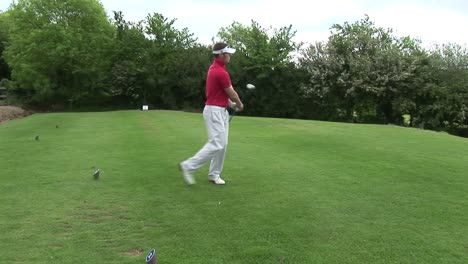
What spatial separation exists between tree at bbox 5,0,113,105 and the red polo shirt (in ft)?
106

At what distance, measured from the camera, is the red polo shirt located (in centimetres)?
738

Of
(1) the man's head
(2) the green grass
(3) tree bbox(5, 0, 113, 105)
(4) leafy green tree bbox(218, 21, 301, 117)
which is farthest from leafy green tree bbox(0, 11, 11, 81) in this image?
(1) the man's head

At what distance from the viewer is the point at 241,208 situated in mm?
6273

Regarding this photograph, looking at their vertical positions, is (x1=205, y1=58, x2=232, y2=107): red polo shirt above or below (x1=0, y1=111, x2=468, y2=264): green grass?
above

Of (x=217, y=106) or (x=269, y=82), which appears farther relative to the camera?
(x=269, y=82)

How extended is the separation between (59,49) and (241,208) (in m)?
34.2

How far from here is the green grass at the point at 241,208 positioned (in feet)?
15.7

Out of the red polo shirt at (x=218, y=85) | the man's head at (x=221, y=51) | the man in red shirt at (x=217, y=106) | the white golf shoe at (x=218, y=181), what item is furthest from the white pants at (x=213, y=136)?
the man's head at (x=221, y=51)

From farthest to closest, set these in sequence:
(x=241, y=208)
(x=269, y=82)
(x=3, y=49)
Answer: (x=3, y=49) → (x=269, y=82) → (x=241, y=208)

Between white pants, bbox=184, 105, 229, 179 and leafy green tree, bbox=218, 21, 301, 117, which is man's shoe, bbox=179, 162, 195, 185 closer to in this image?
white pants, bbox=184, 105, 229, 179

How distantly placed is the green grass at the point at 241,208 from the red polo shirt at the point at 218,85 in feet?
4.69

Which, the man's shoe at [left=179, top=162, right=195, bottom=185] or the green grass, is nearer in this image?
the green grass

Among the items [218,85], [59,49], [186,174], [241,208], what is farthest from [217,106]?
[59,49]

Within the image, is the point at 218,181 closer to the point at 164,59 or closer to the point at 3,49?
the point at 164,59
